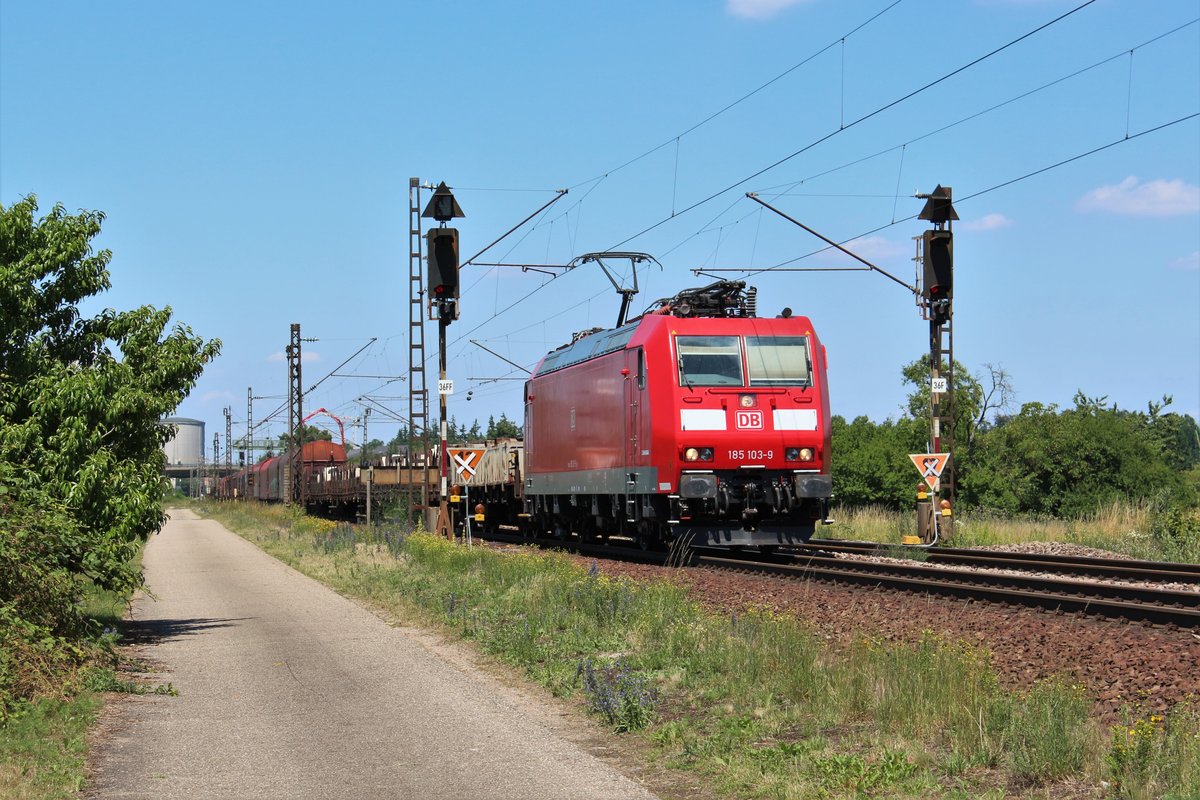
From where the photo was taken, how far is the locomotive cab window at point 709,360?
21.2 m

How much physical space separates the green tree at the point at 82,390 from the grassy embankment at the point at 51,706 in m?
0.99

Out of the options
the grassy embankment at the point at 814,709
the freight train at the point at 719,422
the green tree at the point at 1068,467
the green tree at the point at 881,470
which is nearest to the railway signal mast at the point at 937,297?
the freight train at the point at 719,422

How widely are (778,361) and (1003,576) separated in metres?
5.88

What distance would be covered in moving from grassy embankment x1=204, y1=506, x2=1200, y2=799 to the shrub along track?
45 centimetres

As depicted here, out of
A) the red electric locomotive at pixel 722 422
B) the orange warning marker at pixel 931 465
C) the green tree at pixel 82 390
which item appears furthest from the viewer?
the orange warning marker at pixel 931 465

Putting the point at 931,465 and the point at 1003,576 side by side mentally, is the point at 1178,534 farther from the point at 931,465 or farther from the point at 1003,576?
the point at 1003,576

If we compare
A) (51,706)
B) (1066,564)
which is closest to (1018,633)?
(1066,564)

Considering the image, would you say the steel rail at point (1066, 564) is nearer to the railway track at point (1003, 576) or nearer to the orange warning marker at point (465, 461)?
the railway track at point (1003, 576)

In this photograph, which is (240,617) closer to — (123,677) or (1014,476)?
(123,677)

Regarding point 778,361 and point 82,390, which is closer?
point 82,390

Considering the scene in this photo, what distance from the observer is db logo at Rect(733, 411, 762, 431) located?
21.2 metres

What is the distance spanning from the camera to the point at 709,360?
70.0 feet

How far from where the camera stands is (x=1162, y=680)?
31.1 ft

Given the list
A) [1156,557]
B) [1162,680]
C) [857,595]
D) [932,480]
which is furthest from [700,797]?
[932,480]
